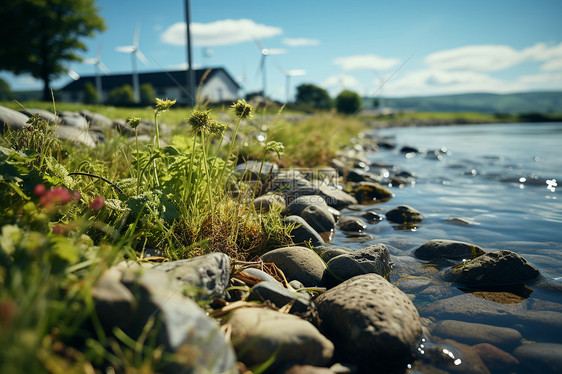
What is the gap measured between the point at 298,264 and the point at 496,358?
4.73ft

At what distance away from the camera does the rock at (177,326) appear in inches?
54.3

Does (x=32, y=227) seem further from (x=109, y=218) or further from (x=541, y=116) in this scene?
(x=541, y=116)

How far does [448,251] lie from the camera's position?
3701 millimetres

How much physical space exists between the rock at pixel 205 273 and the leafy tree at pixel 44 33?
3328cm

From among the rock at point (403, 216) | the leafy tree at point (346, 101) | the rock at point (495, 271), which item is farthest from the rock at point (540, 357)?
the leafy tree at point (346, 101)

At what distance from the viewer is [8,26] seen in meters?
27.4

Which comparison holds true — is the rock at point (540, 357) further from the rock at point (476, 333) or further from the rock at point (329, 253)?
the rock at point (329, 253)

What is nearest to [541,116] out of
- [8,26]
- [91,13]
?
[91,13]

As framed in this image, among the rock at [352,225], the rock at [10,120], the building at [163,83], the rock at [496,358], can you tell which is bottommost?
the rock at [496,358]

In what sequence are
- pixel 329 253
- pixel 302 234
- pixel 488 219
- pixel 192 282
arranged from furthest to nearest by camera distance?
pixel 488 219 < pixel 302 234 < pixel 329 253 < pixel 192 282

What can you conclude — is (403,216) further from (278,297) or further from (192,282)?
(192,282)

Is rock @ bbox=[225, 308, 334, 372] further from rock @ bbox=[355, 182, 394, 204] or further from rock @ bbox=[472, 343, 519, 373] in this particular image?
rock @ bbox=[355, 182, 394, 204]

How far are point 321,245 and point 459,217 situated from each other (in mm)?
2985

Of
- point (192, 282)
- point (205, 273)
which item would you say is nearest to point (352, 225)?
point (205, 273)
